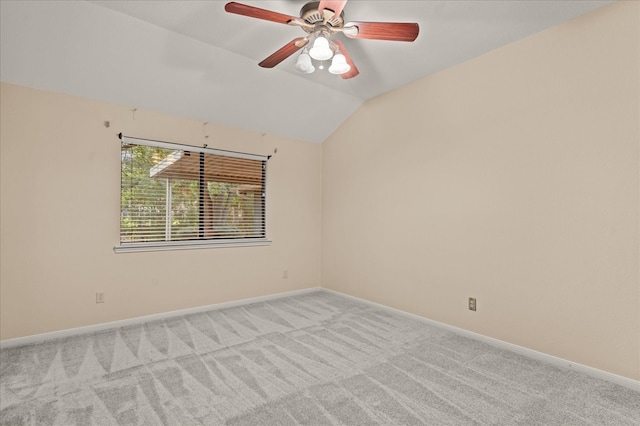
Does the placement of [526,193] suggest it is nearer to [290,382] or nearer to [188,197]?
[290,382]

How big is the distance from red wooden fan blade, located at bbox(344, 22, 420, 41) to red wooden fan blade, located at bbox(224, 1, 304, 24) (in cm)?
38

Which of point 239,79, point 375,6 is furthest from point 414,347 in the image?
point 239,79

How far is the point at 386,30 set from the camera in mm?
2025

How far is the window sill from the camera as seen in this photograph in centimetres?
343

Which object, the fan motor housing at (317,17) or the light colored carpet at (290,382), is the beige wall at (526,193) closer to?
the light colored carpet at (290,382)

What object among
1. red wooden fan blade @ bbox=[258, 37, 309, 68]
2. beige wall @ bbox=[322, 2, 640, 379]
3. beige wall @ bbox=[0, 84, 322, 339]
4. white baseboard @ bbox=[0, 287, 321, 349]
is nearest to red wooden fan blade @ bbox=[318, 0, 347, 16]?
red wooden fan blade @ bbox=[258, 37, 309, 68]

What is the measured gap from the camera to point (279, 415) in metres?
1.91

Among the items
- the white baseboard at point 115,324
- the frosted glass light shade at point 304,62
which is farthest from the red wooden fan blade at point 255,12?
the white baseboard at point 115,324

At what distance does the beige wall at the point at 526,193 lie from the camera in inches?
90.3

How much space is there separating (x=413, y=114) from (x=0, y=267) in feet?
14.0

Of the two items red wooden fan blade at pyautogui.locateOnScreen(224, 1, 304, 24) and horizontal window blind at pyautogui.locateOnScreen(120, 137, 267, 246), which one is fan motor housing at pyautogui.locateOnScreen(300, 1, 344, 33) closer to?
red wooden fan blade at pyautogui.locateOnScreen(224, 1, 304, 24)

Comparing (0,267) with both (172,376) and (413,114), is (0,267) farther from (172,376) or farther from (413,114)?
(413,114)

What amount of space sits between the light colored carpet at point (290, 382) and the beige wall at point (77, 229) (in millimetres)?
340

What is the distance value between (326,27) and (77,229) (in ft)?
9.71
